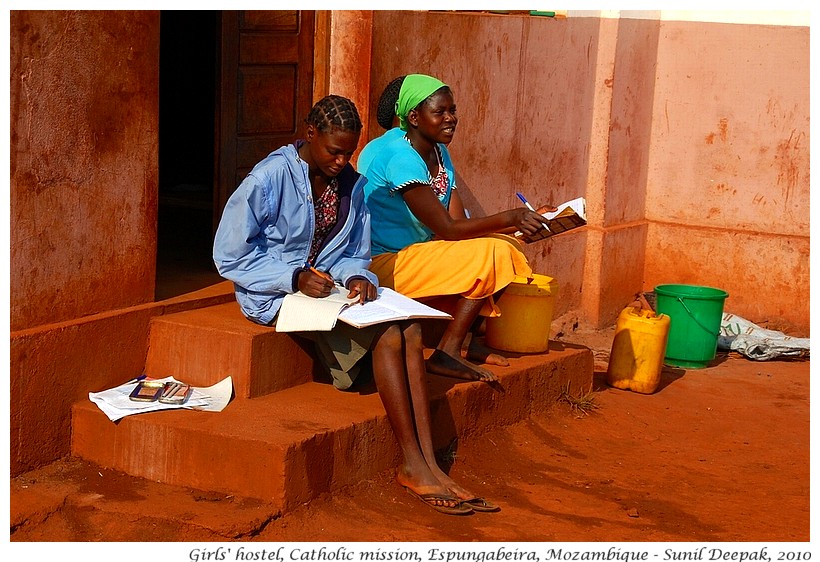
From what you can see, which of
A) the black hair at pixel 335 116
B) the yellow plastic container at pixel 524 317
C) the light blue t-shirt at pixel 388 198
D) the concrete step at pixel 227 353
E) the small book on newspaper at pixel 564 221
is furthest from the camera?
the yellow plastic container at pixel 524 317

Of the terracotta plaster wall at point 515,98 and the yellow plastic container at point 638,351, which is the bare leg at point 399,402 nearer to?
the terracotta plaster wall at point 515,98

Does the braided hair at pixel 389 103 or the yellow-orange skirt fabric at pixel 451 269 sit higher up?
the braided hair at pixel 389 103

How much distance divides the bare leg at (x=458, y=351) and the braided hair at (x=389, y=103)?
3.10ft

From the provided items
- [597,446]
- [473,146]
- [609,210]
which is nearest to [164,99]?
[473,146]

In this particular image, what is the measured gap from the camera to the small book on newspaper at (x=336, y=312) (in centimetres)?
436

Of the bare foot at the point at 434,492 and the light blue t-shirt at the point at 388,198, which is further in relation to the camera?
the light blue t-shirt at the point at 388,198

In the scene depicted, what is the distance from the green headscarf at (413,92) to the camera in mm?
5195

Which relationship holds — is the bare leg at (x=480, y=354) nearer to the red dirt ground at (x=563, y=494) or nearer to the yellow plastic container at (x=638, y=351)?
the red dirt ground at (x=563, y=494)

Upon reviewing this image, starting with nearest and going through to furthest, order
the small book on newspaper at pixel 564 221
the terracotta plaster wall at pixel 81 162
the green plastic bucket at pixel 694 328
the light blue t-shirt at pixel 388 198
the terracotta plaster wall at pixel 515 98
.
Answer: the terracotta plaster wall at pixel 81 162
the small book on newspaper at pixel 564 221
the light blue t-shirt at pixel 388 198
the terracotta plaster wall at pixel 515 98
the green plastic bucket at pixel 694 328

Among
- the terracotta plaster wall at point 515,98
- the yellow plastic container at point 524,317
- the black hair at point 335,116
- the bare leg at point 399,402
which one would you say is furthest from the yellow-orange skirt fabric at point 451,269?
the terracotta plaster wall at point 515,98

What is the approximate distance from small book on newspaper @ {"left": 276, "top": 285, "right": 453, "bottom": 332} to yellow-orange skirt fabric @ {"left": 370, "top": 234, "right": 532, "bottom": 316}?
528 millimetres

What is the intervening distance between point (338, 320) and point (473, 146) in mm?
2494

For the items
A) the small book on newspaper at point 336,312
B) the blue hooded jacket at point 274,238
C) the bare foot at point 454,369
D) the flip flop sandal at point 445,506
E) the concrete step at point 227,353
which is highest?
the blue hooded jacket at point 274,238

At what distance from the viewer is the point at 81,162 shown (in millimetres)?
4488
